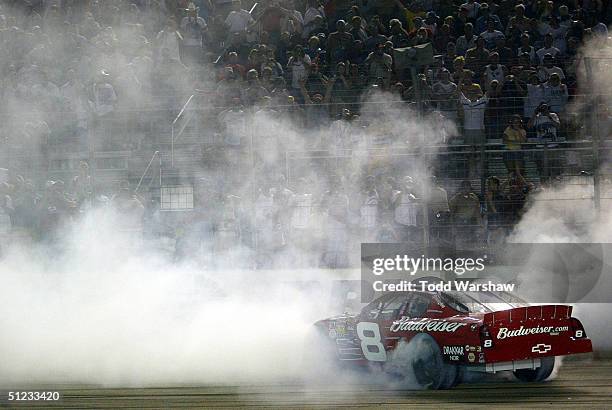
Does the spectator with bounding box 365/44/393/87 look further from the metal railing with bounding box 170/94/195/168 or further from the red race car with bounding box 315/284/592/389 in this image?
the red race car with bounding box 315/284/592/389

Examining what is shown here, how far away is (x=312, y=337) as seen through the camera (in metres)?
8.57

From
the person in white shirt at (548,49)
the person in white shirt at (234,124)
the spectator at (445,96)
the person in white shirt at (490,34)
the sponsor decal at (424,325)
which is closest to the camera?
the sponsor decal at (424,325)

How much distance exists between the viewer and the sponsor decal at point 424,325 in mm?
7176

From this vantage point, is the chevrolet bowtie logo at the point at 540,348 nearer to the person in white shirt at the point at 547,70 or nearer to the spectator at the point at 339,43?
the person in white shirt at the point at 547,70

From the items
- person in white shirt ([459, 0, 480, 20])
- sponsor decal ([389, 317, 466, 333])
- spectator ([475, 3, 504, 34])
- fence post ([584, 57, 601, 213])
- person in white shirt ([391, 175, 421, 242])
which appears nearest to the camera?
sponsor decal ([389, 317, 466, 333])

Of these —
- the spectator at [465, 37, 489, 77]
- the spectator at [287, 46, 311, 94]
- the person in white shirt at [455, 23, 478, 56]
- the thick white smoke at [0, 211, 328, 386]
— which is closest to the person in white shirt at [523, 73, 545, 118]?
the spectator at [465, 37, 489, 77]

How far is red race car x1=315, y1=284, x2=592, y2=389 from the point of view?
7.00 meters

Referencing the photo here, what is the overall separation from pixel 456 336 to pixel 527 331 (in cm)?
55

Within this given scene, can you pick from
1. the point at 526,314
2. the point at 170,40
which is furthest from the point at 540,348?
the point at 170,40

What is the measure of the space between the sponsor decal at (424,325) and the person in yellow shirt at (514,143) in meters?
3.50

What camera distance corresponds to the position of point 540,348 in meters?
7.07

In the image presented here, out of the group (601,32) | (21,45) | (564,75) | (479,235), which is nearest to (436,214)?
(479,235)

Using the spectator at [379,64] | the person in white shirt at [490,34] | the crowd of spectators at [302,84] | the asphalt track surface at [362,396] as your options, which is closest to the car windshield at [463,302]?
the asphalt track surface at [362,396]

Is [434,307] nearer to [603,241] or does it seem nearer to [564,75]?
[603,241]
